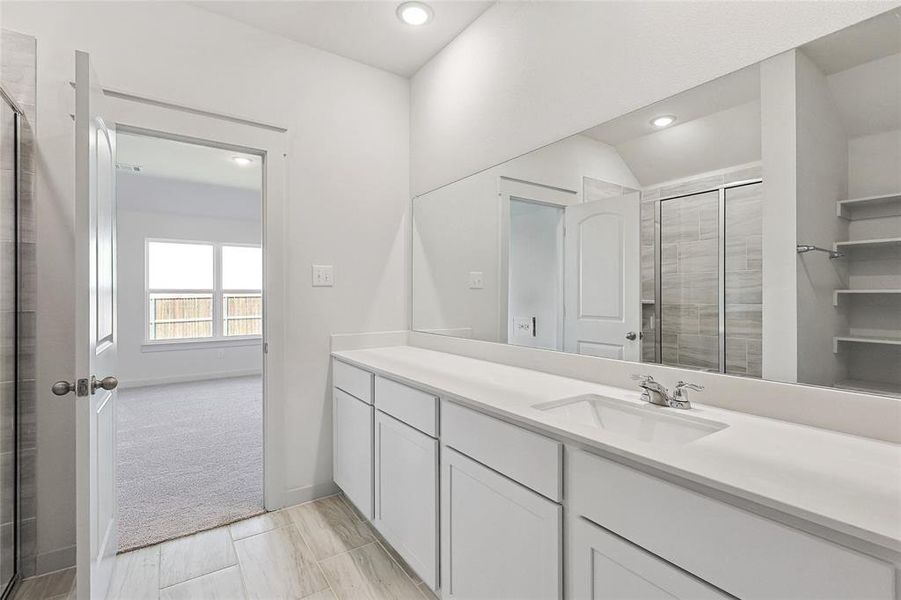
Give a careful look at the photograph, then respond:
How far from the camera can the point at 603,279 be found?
5.46ft

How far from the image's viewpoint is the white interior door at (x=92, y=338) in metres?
1.30

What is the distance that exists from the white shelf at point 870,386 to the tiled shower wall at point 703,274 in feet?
0.60

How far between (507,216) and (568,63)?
70cm

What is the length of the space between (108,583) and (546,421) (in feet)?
5.84

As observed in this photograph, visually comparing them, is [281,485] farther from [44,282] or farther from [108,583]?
[44,282]

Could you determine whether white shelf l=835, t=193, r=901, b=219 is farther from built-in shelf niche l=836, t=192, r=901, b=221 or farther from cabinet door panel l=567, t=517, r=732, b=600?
cabinet door panel l=567, t=517, r=732, b=600

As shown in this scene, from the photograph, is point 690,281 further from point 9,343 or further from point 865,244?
point 9,343

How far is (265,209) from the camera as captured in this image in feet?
7.56

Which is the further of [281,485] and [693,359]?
[281,485]

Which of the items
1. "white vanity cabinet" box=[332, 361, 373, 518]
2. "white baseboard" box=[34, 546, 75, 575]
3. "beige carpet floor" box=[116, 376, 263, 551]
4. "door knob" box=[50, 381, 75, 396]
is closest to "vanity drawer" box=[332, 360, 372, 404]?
"white vanity cabinet" box=[332, 361, 373, 518]

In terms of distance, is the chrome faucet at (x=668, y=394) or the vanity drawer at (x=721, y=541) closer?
the vanity drawer at (x=721, y=541)

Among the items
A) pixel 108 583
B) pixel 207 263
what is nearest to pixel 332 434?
pixel 108 583

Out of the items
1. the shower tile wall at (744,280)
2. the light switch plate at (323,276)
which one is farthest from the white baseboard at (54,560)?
the shower tile wall at (744,280)

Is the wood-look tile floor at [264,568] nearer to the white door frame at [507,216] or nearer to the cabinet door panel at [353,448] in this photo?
the cabinet door panel at [353,448]
